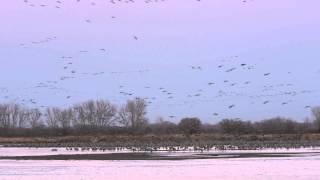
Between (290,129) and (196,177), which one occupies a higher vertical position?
(290,129)

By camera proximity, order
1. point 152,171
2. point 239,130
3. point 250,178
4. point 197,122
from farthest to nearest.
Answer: point 197,122 → point 239,130 → point 152,171 → point 250,178

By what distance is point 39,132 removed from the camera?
402 feet

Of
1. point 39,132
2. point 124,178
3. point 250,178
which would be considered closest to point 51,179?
point 124,178

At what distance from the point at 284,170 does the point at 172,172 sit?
490 centimetres

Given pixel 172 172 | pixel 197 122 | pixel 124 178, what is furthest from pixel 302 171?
pixel 197 122

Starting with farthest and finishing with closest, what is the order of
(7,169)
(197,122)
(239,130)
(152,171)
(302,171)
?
1. (197,122)
2. (239,130)
3. (7,169)
4. (152,171)
5. (302,171)

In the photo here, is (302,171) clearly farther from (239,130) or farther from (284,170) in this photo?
(239,130)

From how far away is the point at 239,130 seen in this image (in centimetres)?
11362

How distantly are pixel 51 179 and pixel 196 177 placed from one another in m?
5.75

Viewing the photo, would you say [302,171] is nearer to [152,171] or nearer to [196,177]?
[196,177]

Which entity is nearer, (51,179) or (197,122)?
(51,179)

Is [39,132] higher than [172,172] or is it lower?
higher

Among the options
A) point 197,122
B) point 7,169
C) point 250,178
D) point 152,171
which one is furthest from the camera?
point 197,122

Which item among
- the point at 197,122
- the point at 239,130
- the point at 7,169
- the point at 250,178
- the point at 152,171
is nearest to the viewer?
the point at 250,178
